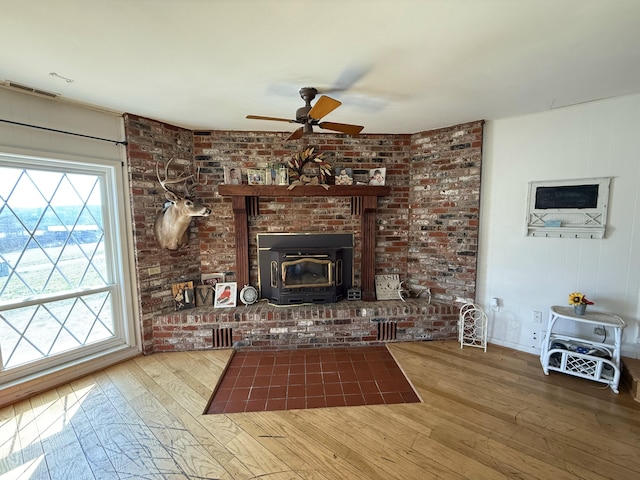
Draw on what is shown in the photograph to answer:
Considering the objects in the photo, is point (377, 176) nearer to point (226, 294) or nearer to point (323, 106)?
point (323, 106)

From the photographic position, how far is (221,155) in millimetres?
3145

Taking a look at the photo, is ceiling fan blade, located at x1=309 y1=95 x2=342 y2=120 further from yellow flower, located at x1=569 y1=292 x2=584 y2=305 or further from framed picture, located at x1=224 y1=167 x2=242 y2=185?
yellow flower, located at x1=569 y1=292 x2=584 y2=305

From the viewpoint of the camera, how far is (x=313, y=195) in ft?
10.4

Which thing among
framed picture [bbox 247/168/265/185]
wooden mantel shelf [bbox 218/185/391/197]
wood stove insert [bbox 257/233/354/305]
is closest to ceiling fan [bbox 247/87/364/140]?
wooden mantel shelf [bbox 218/185/391/197]

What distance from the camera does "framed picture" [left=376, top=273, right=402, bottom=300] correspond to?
3.30 metres

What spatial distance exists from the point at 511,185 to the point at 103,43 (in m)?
3.73

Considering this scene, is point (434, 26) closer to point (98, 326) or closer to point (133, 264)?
point (133, 264)

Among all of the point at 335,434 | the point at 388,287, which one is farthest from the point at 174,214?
the point at 388,287

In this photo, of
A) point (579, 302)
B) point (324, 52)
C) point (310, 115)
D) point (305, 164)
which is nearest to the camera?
point (324, 52)

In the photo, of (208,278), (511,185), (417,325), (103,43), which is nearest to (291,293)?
(208,278)

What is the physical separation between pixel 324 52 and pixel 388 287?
2690 millimetres

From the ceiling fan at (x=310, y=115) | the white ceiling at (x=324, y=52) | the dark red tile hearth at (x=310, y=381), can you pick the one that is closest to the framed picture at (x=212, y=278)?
the dark red tile hearth at (x=310, y=381)

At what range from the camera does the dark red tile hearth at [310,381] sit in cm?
208

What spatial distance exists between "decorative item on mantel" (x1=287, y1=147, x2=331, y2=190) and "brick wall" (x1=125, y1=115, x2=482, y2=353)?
132 millimetres
